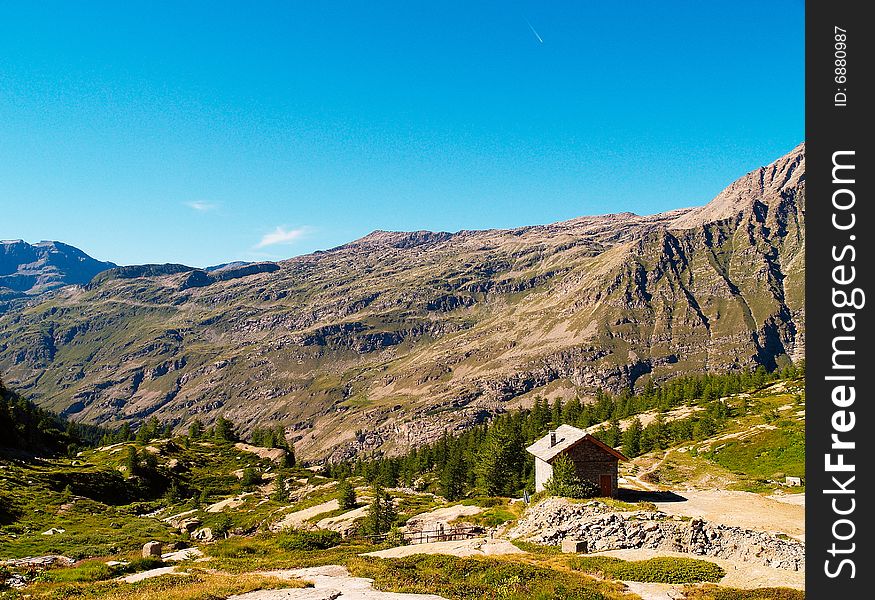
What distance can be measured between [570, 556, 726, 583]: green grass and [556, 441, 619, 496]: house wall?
2748cm

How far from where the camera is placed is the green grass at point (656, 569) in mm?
24141

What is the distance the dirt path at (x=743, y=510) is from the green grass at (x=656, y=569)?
16.7 metres

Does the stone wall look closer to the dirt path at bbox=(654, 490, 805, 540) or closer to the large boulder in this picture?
the dirt path at bbox=(654, 490, 805, 540)

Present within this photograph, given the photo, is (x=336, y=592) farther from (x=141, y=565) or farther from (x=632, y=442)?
(x=632, y=442)

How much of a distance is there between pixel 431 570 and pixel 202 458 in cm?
10858

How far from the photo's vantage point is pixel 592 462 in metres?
55.4

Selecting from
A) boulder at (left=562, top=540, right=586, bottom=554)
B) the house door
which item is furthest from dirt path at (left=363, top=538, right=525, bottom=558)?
the house door

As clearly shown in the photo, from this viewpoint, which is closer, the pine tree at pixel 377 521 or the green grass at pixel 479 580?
the green grass at pixel 479 580

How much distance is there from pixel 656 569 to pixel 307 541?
79.2 feet

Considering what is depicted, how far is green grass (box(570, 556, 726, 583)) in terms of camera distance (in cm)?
2414

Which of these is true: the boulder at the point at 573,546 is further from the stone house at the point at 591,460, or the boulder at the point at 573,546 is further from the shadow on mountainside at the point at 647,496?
the shadow on mountainside at the point at 647,496

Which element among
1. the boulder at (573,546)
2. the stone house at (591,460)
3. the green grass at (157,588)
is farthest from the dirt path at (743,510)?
the green grass at (157,588)
